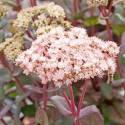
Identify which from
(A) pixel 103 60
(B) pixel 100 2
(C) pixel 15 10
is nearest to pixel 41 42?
(A) pixel 103 60

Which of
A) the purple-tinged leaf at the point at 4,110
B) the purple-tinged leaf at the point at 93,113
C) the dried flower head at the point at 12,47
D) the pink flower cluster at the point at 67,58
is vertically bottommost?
the purple-tinged leaf at the point at 4,110

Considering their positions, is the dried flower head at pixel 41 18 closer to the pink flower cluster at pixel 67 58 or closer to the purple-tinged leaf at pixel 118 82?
the pink flower cluster at pixel 67 58

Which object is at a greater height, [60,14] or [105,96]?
[60,14]

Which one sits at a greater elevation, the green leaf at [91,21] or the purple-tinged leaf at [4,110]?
the green leaf at [91,21]

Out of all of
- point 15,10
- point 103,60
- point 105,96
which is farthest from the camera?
point 15,10

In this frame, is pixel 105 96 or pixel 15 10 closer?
pixel 105 96

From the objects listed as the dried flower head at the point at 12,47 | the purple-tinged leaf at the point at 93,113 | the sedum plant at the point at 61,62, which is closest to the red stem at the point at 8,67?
the sedum plant at the point at 61,62

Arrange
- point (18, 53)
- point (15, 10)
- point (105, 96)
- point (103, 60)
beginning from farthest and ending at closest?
1. point (15, 10)
2. point (105, 96)
3. point (18, 53)
4. point (103, 60)

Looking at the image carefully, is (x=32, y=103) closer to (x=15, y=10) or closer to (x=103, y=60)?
(x=15, y=10)
